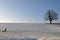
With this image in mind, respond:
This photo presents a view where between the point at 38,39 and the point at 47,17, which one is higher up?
the point at 47,17

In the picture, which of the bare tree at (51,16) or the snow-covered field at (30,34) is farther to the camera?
the bare tree at (51,16)

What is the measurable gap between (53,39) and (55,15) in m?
31.4

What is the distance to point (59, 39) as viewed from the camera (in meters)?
10.7

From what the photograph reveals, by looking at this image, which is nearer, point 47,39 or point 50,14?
point 47,39

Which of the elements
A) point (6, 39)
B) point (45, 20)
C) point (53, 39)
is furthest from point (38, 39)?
point (45, 20)

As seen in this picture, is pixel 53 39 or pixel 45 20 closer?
pixel 53 39

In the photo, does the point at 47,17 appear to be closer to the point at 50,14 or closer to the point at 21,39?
the point at 50,14

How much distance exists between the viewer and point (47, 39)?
10414 millimetres

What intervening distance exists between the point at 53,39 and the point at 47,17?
3228cm

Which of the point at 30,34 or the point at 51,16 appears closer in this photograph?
the point at 30,34

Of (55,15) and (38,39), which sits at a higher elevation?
(55,15)

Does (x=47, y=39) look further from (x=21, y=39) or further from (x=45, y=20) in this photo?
(x=45, y=20)

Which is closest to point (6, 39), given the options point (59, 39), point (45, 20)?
point (59, 39)

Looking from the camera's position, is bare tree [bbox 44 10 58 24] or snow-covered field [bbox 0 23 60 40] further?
bare tree [bbox 44 10 58 24]
